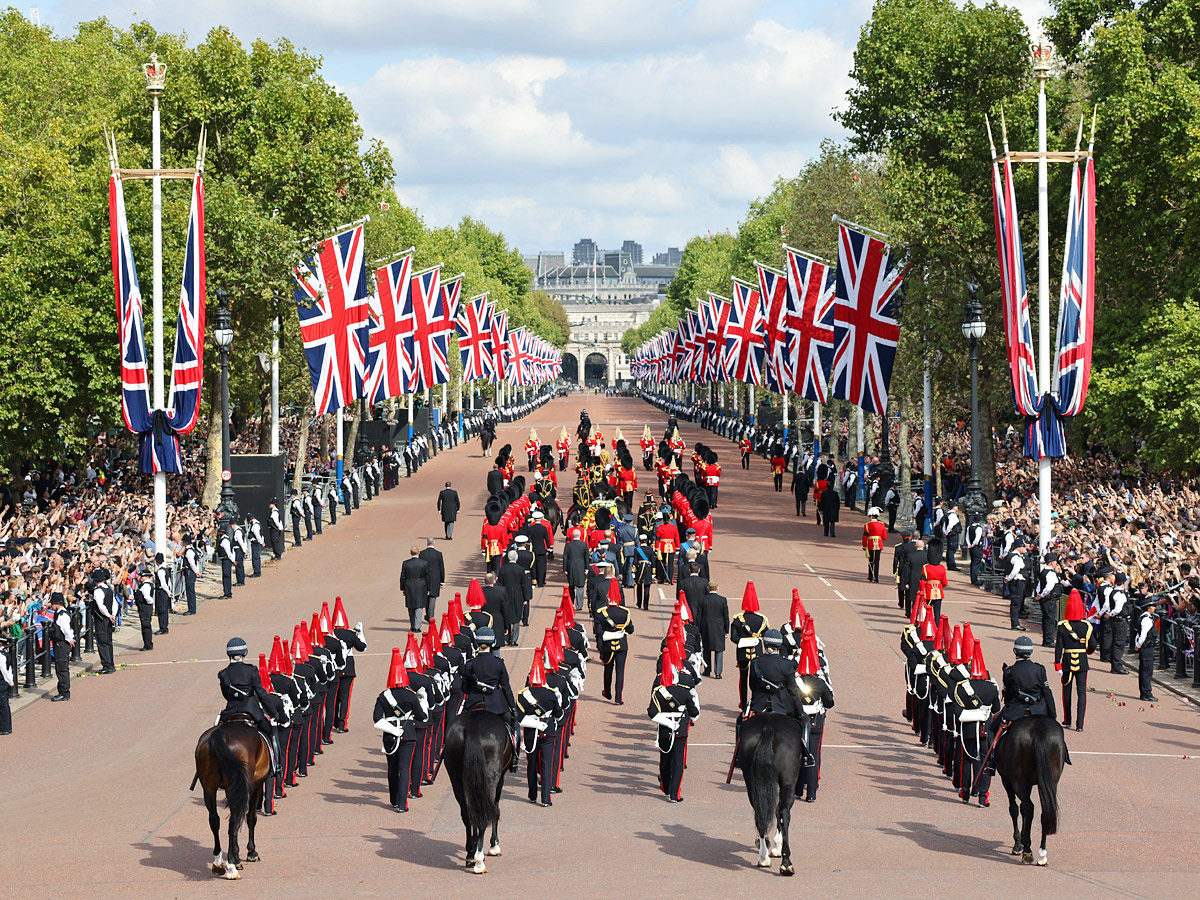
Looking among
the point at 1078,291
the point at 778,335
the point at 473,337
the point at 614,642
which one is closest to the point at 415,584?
the point at 614,642

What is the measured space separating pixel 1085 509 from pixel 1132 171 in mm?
7942

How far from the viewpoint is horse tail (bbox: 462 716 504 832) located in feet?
39.8

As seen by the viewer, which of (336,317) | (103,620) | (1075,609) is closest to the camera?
(1075,609)

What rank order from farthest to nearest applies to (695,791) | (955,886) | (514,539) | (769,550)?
(769,550), (514,539), (695,791), (955,886)

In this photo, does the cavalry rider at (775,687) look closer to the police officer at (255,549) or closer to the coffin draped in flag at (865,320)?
the police officer at (255,549)

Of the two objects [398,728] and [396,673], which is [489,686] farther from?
[396,673]

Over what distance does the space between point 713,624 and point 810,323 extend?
2077 cm

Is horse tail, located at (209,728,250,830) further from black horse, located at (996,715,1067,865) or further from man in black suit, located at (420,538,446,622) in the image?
man in black suit, located at (420,538,446,622)

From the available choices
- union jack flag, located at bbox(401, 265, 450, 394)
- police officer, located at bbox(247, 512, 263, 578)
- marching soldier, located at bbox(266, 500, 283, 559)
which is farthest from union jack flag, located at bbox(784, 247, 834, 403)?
police officer, located at bbox(247, 512, 263, 578)

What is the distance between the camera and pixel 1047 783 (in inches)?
481

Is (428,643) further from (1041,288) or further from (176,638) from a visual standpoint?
(1041,288)

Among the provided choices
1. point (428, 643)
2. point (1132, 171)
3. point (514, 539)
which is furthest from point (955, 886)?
point (1132, 171)

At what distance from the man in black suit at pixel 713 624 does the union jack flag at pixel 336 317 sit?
16.9 metres

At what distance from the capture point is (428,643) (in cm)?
1517
